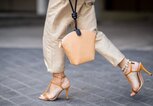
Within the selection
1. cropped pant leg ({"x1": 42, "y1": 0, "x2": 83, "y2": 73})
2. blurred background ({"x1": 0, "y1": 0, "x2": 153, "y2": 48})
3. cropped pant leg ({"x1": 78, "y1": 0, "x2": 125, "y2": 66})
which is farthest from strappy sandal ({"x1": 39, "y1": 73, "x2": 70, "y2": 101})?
blurred background ({"x1": 0, "y1": 0, "x2": 153, "y2": 48})

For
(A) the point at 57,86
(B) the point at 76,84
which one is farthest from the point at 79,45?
(B) the point at 76,84

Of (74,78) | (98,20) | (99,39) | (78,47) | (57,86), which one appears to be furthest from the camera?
(98,20)

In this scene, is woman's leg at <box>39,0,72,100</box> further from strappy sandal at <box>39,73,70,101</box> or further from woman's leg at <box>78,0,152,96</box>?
woman's leg at <box>78,0,152,96</box>

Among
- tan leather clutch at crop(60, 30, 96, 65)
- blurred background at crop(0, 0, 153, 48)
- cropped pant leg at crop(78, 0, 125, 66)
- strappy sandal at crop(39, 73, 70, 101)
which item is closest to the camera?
tan leather clutch at crop(60, 30, 96, 65)

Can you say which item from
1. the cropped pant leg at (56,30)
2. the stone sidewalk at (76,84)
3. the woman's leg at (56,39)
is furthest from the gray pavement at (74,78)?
the cropped pant leg at (56,30)

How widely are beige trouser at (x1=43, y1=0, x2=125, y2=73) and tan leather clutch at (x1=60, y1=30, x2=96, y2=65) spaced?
10cm

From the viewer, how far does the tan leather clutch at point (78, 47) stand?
3.76 m

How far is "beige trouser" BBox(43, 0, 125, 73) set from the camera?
3.87m

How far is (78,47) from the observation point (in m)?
3.78

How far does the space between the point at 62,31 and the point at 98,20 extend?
7.82 meters

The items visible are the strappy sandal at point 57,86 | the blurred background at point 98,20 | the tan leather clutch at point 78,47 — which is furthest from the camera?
the blurred background at point 98,20

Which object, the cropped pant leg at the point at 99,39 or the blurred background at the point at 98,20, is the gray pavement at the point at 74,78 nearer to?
the blurred background at the point at 98,20

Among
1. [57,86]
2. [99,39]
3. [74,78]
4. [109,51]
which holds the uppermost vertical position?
[99,39]

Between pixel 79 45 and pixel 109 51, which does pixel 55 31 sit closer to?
pixel 79 45
